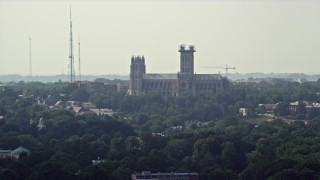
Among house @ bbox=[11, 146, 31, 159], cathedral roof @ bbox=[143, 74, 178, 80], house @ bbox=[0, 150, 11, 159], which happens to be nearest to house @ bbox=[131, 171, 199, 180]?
house @ bbox=[11, 146, 31, 159]

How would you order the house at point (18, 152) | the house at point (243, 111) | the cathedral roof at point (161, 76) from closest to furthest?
the house at point (18, 152) → the house at point (243, 111) → the cathedral roof at point (161, 76)

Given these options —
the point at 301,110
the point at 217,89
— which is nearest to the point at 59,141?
the point at 301,110

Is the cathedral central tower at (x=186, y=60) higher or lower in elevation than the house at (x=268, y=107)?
higher

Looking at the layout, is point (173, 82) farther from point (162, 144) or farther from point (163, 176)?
point (163, 176)

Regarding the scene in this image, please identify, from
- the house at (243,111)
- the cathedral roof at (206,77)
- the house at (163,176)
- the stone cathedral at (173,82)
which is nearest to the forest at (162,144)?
the house at (243,111)

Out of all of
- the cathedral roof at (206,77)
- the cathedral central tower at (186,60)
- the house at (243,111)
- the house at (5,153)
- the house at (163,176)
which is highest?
the cathedral central tower at (186,60)

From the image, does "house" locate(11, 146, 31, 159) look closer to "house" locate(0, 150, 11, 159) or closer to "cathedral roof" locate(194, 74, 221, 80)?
"house" locate(0, 150, 11, 159)

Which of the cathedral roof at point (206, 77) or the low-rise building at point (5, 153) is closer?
the low-rise building at point (5, 153)

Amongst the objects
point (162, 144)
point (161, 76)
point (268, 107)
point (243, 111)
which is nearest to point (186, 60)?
point (161, 76)

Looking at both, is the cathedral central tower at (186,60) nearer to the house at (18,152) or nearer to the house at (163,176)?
the house at (18,152)
